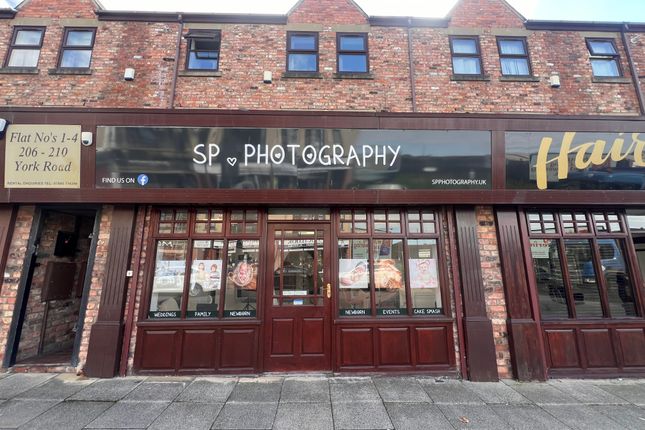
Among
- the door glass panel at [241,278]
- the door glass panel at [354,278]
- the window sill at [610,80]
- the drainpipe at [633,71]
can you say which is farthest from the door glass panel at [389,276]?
the drainpipe at [633,71]

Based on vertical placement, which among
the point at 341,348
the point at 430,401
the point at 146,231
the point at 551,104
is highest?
the point at 551,104

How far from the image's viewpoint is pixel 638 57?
6.40 meters

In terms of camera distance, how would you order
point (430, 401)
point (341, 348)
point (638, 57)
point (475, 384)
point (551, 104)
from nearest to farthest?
point (430, 401), point (475, 384), point (341, 348), point (551, 104), point (638, 57)

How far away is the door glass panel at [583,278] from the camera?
5.38m

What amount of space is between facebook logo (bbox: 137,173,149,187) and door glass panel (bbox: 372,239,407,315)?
14.6 ft

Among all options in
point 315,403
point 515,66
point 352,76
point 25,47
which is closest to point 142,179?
point 25,47

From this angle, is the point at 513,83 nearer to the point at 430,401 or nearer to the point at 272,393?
the point at 430,401

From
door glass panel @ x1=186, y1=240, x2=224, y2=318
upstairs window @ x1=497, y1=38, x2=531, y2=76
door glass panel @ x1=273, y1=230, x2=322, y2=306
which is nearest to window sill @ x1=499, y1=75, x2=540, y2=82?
upstairs window @ x1=497, y1=38, x2=531, y2=76

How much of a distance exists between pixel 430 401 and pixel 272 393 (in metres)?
2.38

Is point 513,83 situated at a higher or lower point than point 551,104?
higher

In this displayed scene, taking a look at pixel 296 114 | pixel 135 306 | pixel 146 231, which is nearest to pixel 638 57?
pixel 296 114

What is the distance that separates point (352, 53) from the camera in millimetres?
6359

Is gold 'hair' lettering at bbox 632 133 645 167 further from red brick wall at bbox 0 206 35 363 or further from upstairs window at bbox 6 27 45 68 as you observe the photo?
upstairs window at bbox 6 27 45 68

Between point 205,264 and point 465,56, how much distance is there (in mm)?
7078
